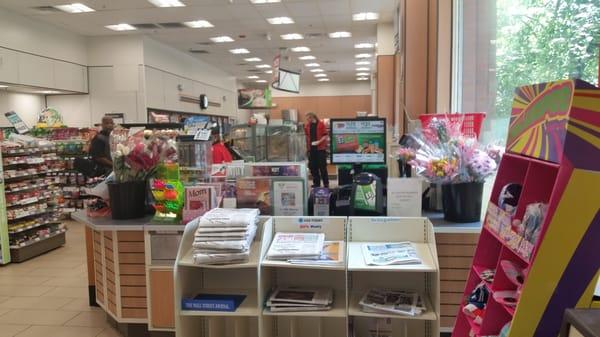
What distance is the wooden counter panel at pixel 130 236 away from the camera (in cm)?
315

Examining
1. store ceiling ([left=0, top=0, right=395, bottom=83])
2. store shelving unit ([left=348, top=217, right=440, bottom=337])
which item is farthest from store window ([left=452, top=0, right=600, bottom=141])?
store ceiling ([left=0, top=0, right=395, bottom=83])

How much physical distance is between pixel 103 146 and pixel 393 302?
5718 millimetres

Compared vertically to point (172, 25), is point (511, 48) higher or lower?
lower

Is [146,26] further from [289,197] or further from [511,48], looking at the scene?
[511,48]

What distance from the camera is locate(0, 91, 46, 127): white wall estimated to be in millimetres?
7887

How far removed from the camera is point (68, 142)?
8.10 meters

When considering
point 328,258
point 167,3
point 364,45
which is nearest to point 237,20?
point 167,3

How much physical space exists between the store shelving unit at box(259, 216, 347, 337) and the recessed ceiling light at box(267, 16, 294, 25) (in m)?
6.55

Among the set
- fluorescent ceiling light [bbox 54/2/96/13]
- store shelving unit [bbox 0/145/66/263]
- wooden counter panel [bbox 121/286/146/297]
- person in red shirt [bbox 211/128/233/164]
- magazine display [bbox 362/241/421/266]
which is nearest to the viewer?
magazine display [bbox 362/241/421/266]

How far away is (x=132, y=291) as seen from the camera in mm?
3240

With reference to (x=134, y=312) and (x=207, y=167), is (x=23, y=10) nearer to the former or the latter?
(x=207, y=167)

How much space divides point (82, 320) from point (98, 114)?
21.8 ft

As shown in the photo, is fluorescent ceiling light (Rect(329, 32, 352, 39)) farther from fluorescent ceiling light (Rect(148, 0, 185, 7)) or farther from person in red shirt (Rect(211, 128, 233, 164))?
person in red shirt (Rect(211, 128, 233, 164))

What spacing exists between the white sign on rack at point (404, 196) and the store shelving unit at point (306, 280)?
0.35 meters
